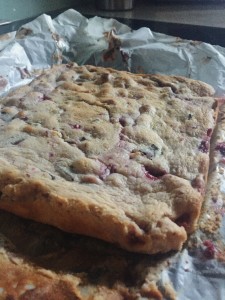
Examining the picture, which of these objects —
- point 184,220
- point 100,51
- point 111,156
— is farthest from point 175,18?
point 184,220

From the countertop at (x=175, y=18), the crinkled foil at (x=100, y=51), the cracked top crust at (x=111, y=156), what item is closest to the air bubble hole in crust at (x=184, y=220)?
the cracked top crust at (x=111, y=156)

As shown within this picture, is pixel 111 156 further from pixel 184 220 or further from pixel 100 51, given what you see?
pixel 100 51

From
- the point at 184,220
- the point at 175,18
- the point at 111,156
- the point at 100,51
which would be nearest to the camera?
the point at 184,220

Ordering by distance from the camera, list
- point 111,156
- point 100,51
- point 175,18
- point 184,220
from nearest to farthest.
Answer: point 184,220 < point 111,156 < point 100,51 < point 175,18

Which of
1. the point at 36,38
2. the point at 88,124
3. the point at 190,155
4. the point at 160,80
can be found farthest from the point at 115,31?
the point at 190,155

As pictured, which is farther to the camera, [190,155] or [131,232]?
[190,155]

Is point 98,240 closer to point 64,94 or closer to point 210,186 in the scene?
point 210,186

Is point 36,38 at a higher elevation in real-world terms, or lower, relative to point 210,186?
higher

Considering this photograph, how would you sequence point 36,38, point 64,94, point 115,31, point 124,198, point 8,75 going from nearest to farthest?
point 124,198, point 64,94, point 8,75, point 36,38, point 115,31
